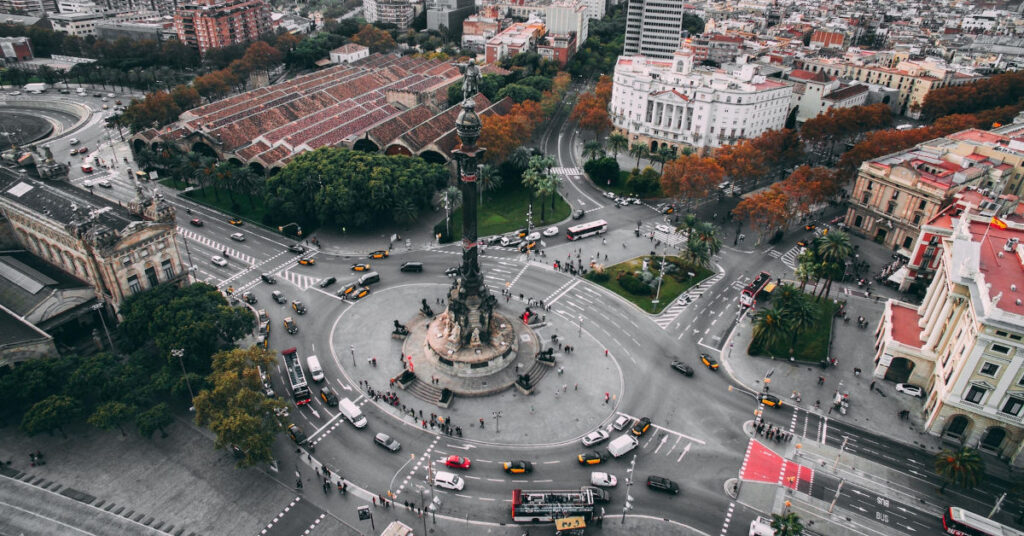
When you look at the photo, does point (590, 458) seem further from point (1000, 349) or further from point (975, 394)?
point (1000, 349)

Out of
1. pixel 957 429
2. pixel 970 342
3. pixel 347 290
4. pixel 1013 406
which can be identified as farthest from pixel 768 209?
pixel 347 290

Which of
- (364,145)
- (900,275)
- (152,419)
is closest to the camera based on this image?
(152,419)

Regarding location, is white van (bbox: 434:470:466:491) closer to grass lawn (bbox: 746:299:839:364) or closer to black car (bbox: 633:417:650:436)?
black car (bbox: 633:417:650:436)

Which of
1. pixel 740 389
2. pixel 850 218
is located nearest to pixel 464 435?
pixel 740 389

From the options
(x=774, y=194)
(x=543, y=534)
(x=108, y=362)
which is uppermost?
(x=774, y=194)

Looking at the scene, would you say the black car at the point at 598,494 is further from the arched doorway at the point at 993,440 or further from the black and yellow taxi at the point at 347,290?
the black and yellow taxi at the point at 347,290

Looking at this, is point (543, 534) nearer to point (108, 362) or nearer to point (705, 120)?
point (108, 362)

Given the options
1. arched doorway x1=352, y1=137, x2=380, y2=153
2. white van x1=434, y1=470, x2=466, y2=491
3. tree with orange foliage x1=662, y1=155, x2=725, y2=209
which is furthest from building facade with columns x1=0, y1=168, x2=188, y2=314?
tree with orange foliage x1=662, y1=155, x2=725, y2=209

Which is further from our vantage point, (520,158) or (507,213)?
(520,158)
